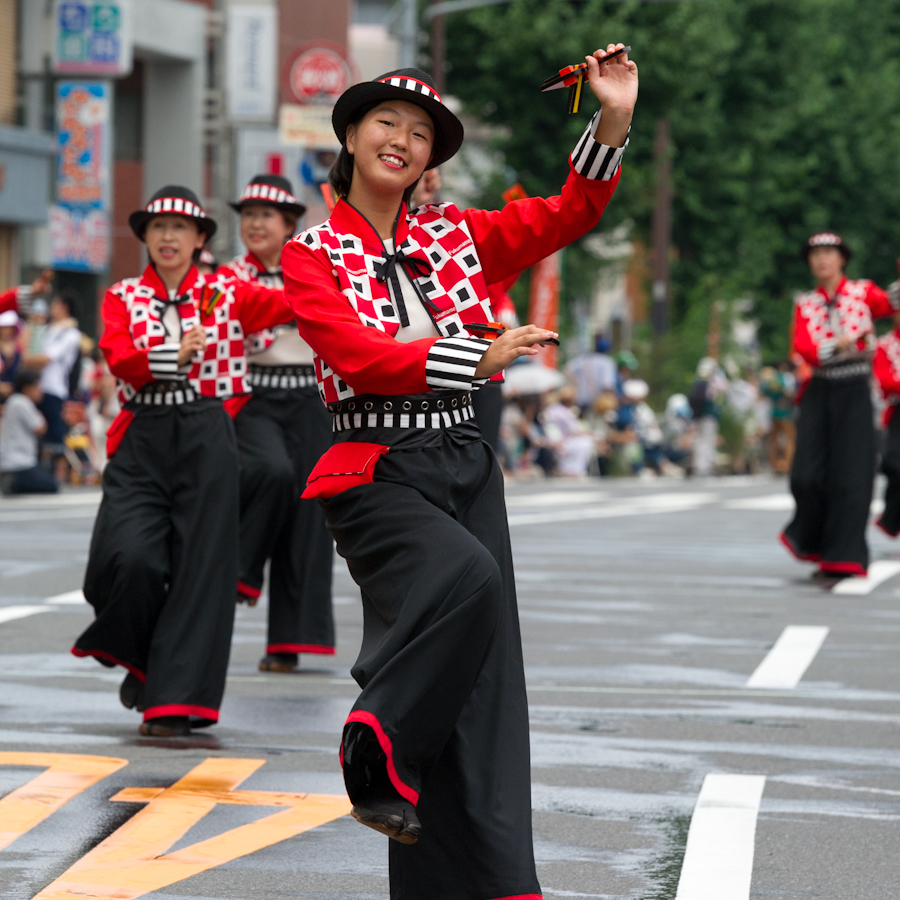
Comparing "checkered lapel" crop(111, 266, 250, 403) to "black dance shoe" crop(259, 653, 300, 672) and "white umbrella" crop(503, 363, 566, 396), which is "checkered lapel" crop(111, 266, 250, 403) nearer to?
"black dance shoe" crop(259, 653, 300, 672)

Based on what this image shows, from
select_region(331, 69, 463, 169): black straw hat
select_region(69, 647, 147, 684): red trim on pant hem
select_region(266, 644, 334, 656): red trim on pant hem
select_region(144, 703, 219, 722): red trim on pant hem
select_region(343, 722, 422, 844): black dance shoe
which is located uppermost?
select_region(331, 69, 463, 169): black straw hat

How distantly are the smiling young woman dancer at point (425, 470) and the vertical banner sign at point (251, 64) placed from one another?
29.5 metres

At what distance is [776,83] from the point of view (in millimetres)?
44406

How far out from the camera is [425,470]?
4.73 metres

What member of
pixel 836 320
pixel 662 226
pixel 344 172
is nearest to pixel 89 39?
pixel 662 226

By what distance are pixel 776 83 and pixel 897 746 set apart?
3831 cm

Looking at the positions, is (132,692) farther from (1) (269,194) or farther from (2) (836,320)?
(2) (836,320)

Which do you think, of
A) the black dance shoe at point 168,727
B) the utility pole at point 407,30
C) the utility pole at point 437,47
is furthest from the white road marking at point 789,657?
the utility pole at point 437,47

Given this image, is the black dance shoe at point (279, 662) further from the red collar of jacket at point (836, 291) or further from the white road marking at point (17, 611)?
the red collar of jacket at point (836, 291)

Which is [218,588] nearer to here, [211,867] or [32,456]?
[211,867]

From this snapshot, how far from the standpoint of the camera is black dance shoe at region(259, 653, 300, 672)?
9148 millimetres

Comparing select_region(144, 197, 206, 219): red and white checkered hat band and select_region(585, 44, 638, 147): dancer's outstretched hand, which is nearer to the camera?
select_region(585, 44, 638, 147): dancer's outstretched hand

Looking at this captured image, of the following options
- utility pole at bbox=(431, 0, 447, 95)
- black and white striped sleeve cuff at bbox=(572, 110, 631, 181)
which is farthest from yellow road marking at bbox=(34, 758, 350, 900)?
utility pole at bbox=(431, 0, 447, 95)

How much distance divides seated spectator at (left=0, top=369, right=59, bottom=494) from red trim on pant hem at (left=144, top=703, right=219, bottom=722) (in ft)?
41.3
